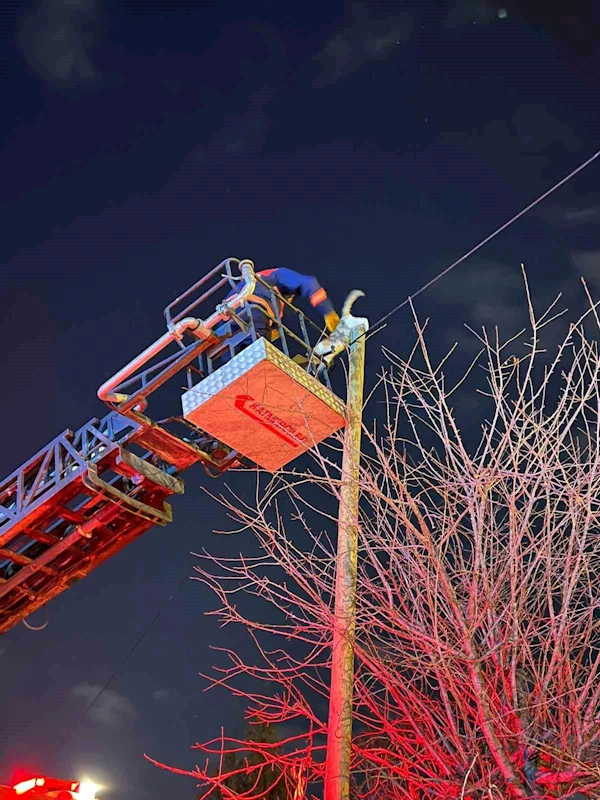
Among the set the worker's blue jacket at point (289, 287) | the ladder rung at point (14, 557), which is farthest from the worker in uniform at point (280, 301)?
the ladder rung at point (14, 557)

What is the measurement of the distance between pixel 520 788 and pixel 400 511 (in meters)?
2.21

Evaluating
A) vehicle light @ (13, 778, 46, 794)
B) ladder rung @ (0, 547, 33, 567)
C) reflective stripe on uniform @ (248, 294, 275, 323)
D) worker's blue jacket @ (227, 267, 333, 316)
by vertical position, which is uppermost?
worker's blue jacket @ (227, 267, 333, 316)

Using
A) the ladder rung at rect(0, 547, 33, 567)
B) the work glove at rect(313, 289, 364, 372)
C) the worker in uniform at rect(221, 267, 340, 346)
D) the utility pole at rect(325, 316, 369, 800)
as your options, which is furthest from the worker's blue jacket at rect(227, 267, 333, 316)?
the ladder rung at rect(0, 547, 33, 567)

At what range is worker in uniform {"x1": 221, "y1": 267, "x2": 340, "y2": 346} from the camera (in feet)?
27.0

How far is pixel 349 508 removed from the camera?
6.16 meters

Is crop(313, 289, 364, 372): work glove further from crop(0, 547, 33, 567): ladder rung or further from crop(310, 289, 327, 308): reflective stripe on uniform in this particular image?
crop(0, 547, 33, 567): ladder rung

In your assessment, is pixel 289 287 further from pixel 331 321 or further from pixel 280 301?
pixel 331 321

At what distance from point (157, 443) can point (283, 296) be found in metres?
2.04

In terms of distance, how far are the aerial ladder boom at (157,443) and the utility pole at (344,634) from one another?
2.50 feet

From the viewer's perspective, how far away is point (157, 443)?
30.5ft

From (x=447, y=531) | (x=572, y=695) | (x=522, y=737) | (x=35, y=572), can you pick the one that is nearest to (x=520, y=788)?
(x=522, y=737)

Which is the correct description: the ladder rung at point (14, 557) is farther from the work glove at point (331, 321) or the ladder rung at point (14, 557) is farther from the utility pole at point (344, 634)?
the utility pole at point (344, 634)

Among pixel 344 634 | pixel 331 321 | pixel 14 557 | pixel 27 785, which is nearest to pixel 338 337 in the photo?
pixel 331 321

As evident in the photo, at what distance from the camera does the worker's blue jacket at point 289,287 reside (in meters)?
8.47
